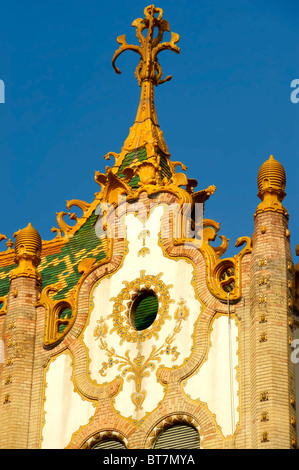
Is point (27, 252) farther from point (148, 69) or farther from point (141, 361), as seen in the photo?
point (148, 69)

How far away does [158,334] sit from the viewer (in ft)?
95.9

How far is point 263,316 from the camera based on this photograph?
90.7 ft

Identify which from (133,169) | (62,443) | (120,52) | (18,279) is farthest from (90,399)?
(120,52)

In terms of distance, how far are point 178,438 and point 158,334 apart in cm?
214

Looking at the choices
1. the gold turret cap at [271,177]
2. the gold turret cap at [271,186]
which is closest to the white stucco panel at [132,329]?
the gold turret cap at [271,186]

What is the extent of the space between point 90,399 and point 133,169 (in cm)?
557

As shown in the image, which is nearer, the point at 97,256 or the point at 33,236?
the point at 33,236

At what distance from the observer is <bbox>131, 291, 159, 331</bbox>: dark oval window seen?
29781mm

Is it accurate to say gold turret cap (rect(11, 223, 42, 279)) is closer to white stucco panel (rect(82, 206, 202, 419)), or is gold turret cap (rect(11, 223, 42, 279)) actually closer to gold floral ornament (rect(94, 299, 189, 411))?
white stucco panel (rect(82, 206, 202, 419))

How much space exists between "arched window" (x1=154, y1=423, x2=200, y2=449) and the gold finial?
9.09 metres

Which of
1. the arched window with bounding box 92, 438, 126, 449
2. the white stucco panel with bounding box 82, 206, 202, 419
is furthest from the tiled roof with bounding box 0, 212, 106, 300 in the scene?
the arched window with bounding box 92, 438, 126, 449

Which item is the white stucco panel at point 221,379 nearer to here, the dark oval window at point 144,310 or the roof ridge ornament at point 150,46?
the dark oval window at point 144,310

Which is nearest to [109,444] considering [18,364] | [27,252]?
[18,364]

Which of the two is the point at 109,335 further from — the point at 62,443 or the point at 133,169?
the point at 133,169
